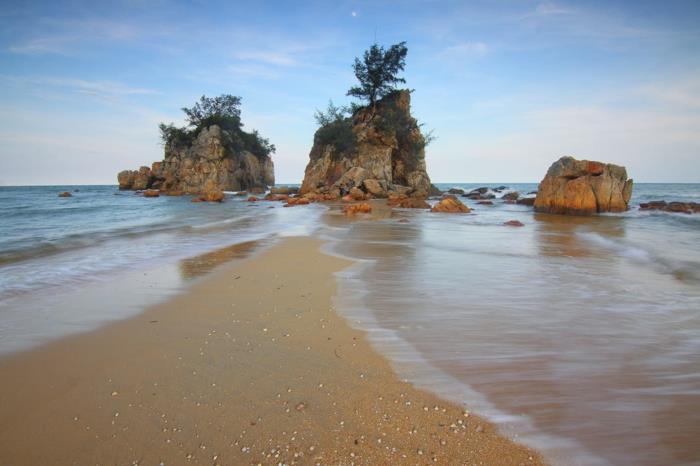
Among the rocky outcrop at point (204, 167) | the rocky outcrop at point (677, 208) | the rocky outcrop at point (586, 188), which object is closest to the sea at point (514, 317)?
the rocky outcrop at point (586, 188)

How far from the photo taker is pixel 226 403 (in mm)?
2143

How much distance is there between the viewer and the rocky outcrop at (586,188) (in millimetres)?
18484

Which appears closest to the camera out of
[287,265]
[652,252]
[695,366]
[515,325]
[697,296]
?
[695,366]

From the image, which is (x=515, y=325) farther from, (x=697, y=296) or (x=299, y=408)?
(x=697, y=296)

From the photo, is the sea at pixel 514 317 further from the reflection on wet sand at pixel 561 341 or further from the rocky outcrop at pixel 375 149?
the rocky outcrop at pixel 375 149

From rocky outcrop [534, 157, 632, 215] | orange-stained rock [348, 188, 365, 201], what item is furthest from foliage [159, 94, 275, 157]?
rocky outcrop [534, 157, 632, 215]

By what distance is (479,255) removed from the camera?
23.4ft

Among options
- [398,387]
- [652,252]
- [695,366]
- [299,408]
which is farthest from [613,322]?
[652,252]

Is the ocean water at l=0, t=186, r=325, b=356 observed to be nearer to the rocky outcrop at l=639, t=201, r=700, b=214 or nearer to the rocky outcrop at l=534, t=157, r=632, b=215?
the rocky outcrop at l=534, t=157, r=632, b=215

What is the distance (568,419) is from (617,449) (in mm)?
249

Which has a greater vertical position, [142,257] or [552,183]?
[552,183]

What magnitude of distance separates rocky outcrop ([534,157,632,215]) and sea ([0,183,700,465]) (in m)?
10.3

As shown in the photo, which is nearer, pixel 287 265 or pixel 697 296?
pixel 697 296

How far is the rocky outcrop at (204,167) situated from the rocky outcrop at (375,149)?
49.1 feet
